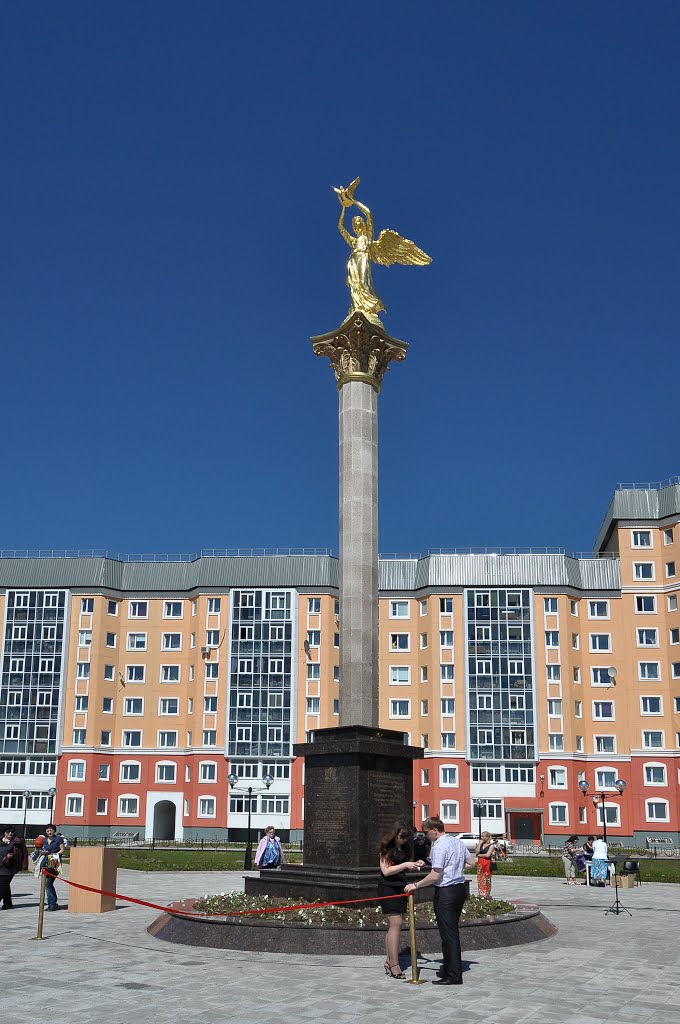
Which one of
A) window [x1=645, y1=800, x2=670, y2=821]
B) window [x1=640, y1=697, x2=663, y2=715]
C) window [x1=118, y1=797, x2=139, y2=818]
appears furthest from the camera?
window [x1=118, y1=797, x2=139, y2=818]

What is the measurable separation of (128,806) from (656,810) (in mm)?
37706

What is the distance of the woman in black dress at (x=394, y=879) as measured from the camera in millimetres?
13320

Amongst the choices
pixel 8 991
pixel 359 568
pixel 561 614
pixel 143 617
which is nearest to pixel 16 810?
pixel 143 617

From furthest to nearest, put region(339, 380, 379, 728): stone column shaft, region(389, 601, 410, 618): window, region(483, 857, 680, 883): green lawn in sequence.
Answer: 1. region(389, 601, 410, 618): window
2. region(483, 857, 680, 883): green lawn
3. region(339, 380, 379, 728): stone column shaft

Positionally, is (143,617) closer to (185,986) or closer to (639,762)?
(639,762)

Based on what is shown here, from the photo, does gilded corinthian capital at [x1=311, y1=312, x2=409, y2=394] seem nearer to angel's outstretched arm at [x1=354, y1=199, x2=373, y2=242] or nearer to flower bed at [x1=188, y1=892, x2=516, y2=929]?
angel's outstretched arm at [x1=354, y1=199, x2=373, y2=242]

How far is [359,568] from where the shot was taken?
23.1 m

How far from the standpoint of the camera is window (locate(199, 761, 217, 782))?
74.2m

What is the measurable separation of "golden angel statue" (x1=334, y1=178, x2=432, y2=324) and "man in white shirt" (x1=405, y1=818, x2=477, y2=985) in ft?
49.8

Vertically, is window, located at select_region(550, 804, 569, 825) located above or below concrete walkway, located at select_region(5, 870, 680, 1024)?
above

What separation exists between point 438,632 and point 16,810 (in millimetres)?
33380

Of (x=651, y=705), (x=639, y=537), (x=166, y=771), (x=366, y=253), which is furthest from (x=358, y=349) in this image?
(x=166, y=771)

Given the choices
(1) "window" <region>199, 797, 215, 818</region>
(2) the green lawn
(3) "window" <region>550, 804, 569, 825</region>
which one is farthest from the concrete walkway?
(1) "window" <region>199, 797, 215, 818</region>

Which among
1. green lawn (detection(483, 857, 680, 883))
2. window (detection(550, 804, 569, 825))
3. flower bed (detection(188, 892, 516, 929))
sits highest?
window (detection(550, 804, 569, 825))
